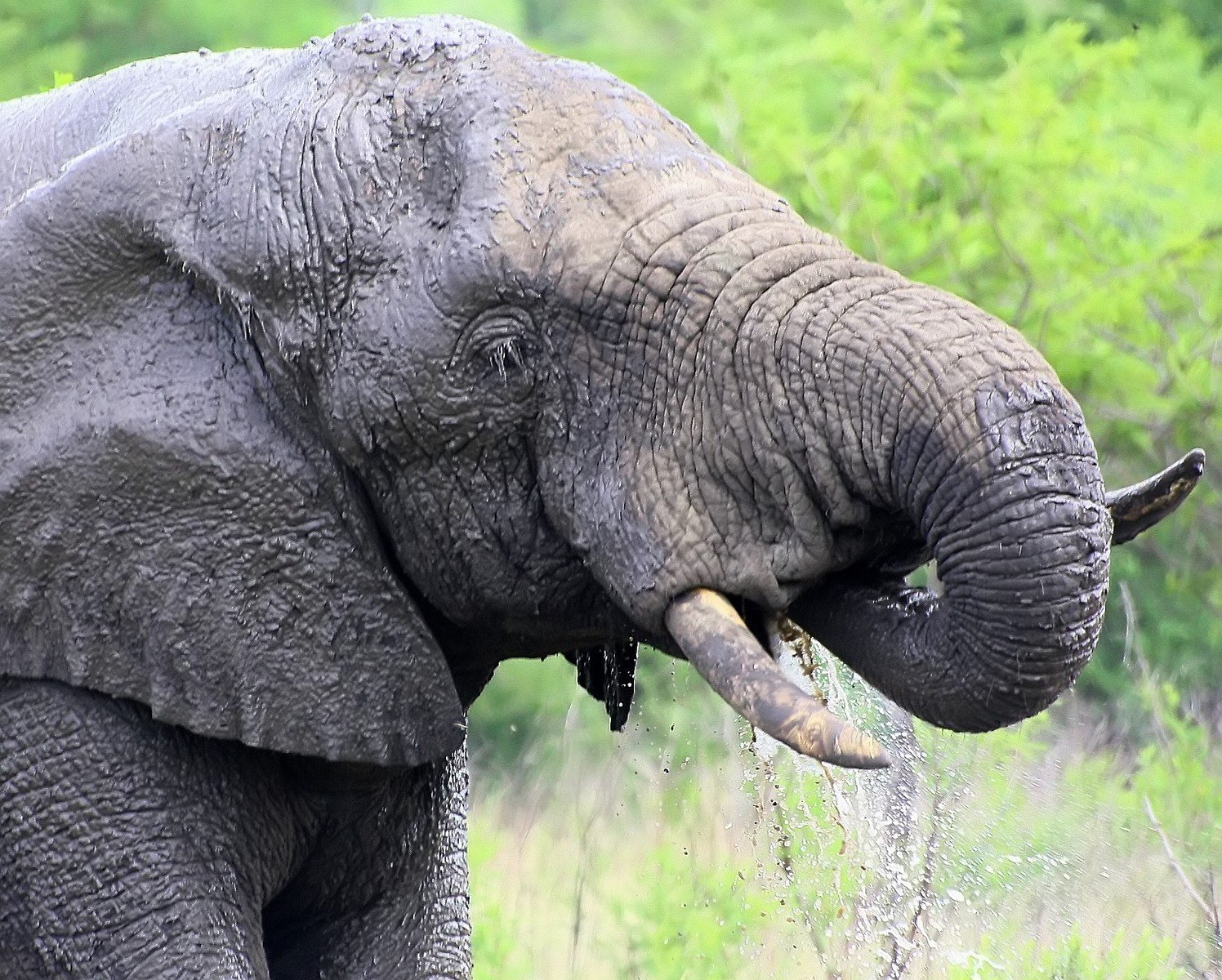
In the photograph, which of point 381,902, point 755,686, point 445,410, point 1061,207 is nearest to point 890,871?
point 381,902

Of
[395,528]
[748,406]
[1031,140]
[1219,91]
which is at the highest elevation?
[748,406]

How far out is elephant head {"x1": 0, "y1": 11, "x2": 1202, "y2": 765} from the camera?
97.7 inches

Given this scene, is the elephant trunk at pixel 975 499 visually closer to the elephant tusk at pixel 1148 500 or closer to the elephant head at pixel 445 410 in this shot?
the elephant head at pixel 445 410

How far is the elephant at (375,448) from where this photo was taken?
2.53 meters

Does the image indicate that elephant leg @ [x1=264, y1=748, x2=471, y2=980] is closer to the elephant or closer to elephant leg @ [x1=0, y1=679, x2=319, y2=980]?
the elephant

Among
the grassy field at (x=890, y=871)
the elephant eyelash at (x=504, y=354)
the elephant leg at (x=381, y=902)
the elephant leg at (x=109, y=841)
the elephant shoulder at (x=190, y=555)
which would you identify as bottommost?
the grassy field at (x=890, y=871)

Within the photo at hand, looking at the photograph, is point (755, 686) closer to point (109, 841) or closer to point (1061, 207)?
point (109, 841)

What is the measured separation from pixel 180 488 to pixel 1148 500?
1.17 metres

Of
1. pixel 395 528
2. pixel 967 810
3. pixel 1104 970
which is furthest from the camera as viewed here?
pixel 967 810

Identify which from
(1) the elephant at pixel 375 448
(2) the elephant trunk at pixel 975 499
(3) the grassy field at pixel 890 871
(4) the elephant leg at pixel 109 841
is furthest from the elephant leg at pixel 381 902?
(2) the elephant trunk at pixel 975 499

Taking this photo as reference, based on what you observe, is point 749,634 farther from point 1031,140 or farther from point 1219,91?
point 1219,91

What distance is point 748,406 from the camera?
2.54m

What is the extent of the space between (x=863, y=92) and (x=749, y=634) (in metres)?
5.41

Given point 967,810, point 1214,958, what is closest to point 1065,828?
point 967,810
